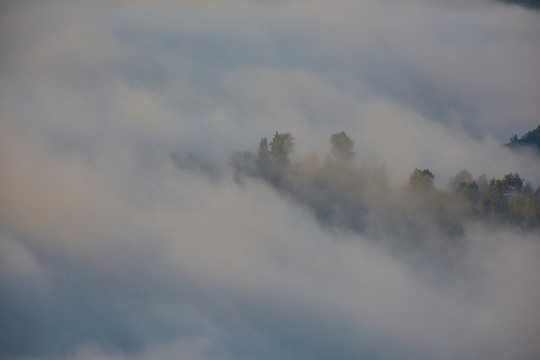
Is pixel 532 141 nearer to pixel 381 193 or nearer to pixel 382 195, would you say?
pixel 381 193

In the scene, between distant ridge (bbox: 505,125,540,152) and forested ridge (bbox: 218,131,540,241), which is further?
distant ridge (bbox: 505,125,540,152)

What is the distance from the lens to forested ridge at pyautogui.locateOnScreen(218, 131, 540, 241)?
73.6 m

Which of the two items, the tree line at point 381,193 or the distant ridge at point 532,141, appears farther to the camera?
the distant ridge at point 532,141

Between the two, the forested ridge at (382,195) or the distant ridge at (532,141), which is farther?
the distant ridge at (532,141)

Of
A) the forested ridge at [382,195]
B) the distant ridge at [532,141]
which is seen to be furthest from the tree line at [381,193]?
the distant ridge at [532,141]

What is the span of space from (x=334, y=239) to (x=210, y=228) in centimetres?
2749

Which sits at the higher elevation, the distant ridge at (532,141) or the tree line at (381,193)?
the distant ridge at (532,141)

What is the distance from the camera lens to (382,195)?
81.5 m

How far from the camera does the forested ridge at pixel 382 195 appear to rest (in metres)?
73.6

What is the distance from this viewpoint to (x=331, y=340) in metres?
77.6

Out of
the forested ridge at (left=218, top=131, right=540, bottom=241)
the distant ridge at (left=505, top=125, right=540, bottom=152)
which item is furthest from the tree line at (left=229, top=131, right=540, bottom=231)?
the distant ridge at (left=505, top=125, right=540, bottom=152)

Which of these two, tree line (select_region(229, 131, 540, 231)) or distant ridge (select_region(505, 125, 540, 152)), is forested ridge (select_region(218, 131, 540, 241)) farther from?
distant ridge (select_region(505, 125, 540, 152))

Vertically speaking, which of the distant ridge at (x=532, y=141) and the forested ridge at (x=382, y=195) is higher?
the distant ridge at (x=532, y=141)

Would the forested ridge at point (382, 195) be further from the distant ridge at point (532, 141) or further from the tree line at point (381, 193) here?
the distant ridge at point (532, 141)
